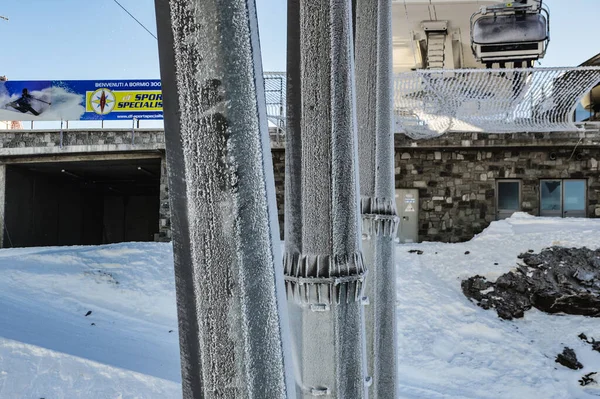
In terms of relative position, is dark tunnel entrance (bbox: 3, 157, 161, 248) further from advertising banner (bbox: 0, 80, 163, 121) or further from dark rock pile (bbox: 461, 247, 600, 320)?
dark rock pile (bbox: 461, 247, 600, 320)

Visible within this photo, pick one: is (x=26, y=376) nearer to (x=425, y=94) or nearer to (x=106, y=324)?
(x=106, y=324)

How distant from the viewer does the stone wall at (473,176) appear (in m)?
13.4

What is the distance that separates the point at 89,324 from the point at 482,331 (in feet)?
20.1

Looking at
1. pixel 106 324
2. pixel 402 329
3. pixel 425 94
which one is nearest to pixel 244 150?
pixel 106 324

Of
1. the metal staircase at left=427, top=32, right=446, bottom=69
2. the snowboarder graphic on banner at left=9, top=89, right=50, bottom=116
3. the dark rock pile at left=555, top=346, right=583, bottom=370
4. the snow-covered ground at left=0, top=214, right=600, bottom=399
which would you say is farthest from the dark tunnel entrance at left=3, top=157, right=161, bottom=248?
the dark rock pile at left=555, top=346, right=583, bottom=370

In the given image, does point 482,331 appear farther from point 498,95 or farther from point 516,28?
point 516,28

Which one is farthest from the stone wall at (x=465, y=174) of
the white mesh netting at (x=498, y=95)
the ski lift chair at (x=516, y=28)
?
the ski lift chair at (x=516, y=28)

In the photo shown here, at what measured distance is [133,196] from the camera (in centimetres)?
2470

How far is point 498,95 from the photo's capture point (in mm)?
10273

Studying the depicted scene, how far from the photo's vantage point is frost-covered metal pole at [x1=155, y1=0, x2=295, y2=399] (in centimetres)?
147

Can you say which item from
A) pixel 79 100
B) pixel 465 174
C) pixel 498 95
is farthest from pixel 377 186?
pixel 79 100

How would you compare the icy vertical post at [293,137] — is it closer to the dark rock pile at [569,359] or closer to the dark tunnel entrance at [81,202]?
the dark rock pile at [569,359]

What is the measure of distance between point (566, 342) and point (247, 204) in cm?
856

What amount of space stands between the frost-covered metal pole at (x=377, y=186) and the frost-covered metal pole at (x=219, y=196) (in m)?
2.92
